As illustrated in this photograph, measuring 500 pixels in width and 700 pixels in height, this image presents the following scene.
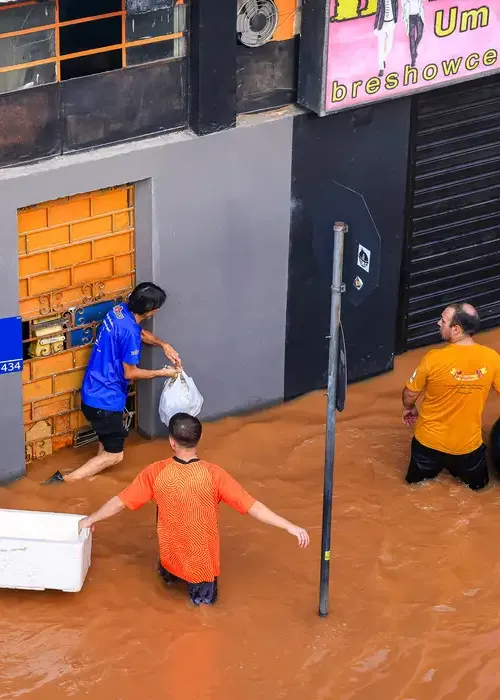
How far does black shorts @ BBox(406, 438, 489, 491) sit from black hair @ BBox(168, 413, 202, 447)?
2347 mm

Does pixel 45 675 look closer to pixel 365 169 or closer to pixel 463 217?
pixel 365 169

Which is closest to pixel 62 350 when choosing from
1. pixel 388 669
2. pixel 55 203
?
pixel 55 203

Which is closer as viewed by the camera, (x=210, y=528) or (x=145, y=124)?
(x=210, y=528)

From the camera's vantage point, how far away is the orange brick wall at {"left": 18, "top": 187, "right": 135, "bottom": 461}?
30.9ft

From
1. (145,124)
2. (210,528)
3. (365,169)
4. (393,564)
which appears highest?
(145,124)

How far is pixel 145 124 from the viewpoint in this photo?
376 inches

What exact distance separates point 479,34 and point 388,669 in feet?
16.7

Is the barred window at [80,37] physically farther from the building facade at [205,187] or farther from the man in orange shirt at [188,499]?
the man in orange shirt at [188,499]

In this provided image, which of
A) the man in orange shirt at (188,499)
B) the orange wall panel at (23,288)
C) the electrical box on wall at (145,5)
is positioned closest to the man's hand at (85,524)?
the man in orange shirt at (188,499)

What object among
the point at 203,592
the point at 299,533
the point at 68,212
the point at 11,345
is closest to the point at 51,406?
the point at 11,345

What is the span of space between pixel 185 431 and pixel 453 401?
7.57 ft

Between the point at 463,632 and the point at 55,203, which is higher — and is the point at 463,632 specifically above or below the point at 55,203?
below

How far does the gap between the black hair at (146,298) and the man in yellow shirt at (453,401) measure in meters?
1.89

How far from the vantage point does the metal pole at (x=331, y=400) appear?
25.0 feet
